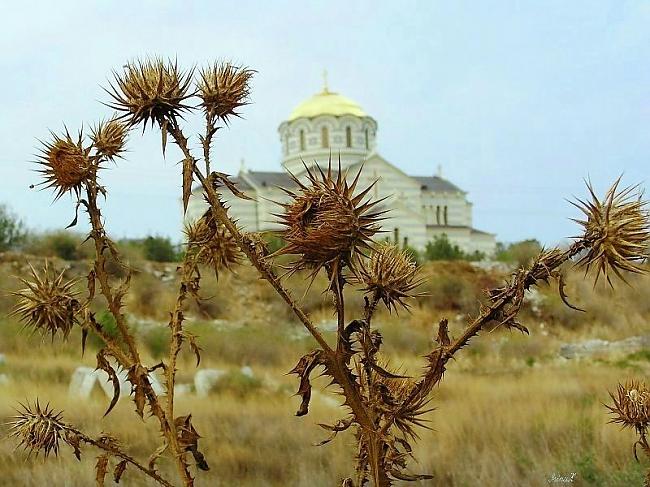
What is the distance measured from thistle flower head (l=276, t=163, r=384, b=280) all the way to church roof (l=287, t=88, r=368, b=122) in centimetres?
5340

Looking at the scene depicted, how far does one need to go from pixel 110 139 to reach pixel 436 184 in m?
58.7

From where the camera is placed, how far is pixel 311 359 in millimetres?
1392

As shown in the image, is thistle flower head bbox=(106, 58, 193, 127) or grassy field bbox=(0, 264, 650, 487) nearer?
thistle flower head bbox=(106, 58, 193, 127)

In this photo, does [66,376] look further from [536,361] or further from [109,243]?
[109,243]

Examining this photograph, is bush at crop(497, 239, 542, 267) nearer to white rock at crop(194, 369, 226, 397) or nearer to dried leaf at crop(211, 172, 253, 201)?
white rock at crop(194, 369, 226, 397)

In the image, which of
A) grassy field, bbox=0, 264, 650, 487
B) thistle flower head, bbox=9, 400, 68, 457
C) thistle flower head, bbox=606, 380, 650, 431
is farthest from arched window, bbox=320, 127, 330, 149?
thistle flower head, bbox=9, 400, 68, 457

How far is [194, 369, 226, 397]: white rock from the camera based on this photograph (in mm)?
13028

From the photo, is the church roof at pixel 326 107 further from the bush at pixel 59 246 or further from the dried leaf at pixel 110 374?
the dried leaf at pixel 110 374

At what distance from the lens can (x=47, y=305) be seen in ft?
5.87

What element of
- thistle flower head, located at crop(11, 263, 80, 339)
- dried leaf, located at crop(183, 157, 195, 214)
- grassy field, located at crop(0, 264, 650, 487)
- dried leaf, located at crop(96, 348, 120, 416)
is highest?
dried leaf, located at crop(183, 157, 195, 214)

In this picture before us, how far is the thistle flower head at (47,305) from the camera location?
1791 mm

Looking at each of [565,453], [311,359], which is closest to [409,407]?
[311,359]

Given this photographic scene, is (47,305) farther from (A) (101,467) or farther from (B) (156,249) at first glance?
(B) (156,249)

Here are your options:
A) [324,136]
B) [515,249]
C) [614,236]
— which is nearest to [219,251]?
[614,236]
